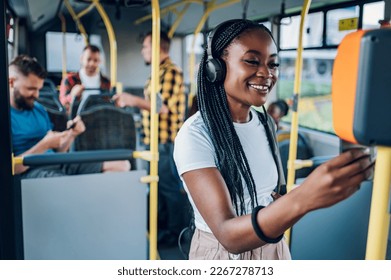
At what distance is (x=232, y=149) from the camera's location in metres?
1.03

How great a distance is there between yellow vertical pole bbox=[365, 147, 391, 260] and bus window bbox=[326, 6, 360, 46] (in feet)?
3.36

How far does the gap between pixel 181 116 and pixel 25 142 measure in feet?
3.23

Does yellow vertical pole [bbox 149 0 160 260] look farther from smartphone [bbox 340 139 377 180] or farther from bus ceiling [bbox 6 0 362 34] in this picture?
smartphone [bbox 340 139 377 180]

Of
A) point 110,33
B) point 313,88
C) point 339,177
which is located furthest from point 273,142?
point 110,33

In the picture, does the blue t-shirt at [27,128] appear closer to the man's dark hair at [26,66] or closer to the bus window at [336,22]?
the man's dark hair at [26,66]

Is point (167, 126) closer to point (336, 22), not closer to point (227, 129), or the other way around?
point (336, 22)

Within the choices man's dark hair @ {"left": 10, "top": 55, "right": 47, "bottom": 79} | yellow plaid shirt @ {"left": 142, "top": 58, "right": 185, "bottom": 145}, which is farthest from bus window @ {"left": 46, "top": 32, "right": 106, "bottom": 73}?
man's dark hair @ {"left": 10, "top": 55, "right": 47, "bottom": 79}

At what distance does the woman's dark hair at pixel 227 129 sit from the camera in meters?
1.01

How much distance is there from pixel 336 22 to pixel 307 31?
138 mm

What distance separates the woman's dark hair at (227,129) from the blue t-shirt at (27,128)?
1.37 metres

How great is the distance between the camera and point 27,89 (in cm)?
218

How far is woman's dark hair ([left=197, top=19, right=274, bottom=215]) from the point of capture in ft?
3.31
